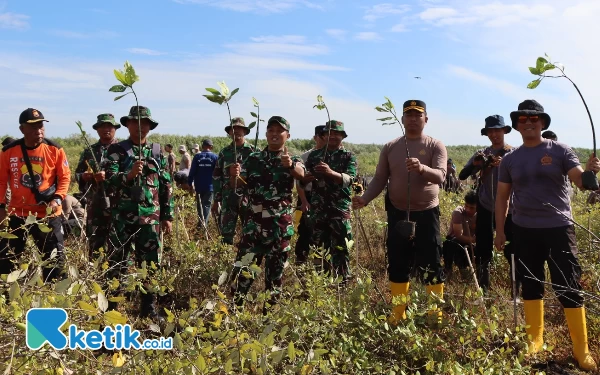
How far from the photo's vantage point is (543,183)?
3494mm

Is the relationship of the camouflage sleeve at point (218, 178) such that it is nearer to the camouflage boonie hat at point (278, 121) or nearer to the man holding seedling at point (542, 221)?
the camouflage boonie hat at point (278, 121)

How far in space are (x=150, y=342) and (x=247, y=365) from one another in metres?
0.53

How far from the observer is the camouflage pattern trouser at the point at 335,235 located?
5129 mm

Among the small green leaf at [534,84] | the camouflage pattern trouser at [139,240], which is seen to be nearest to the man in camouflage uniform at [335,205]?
the camouflage pattern trouser at [139,240]

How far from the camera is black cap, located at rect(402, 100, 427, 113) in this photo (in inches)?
152

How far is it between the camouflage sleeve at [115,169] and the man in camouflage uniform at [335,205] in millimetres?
1812

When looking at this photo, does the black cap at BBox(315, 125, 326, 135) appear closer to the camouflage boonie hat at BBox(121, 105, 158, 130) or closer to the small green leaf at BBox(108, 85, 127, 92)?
the camouflage boonie hat at BBox(121, 105, 158, 130)

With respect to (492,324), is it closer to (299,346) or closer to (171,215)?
(299,346)

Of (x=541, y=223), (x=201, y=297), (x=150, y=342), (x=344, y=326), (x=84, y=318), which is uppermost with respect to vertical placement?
(x=541, y=223)

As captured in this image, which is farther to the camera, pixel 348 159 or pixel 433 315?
pixel 348 159

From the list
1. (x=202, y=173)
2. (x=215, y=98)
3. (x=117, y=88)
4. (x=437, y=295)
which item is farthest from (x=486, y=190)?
(x=202, y=173)

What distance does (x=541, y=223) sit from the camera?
11.4 ft

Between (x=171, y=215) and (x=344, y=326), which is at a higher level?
(x=171, y=215)

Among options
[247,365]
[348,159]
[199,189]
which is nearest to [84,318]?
[247,365]
